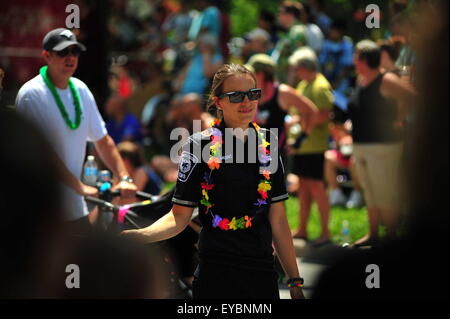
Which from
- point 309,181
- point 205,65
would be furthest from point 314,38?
point 309,181

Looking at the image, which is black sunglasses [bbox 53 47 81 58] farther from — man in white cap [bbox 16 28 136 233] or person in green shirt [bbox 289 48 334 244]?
person in green shirt [bbox 289 48 334 244]

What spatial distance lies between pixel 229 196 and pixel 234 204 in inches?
1.8

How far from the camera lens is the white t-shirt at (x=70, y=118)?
16.2ft

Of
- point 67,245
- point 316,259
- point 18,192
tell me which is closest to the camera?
point 18,192

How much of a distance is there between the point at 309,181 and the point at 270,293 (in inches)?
185

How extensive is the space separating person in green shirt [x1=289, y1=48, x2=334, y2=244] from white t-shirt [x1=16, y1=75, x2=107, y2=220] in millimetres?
3433

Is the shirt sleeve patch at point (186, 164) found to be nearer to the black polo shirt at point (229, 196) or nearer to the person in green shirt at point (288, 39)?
the black polo shirt at point (229, 196)

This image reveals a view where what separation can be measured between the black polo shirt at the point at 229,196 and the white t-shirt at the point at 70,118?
3.90ft

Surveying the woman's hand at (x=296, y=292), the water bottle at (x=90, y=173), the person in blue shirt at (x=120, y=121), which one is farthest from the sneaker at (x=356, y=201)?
the woman's hand at (x=296, y=292)

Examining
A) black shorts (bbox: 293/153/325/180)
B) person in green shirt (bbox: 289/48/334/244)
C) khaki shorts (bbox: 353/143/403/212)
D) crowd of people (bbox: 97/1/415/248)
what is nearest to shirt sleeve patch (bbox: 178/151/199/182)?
crowd of people (bbox: 97/1/415/248)

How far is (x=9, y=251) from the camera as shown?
1860 millimetres

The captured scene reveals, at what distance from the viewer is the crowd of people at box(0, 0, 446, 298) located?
3.83 m

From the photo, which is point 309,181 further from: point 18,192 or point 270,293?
point 18,192
